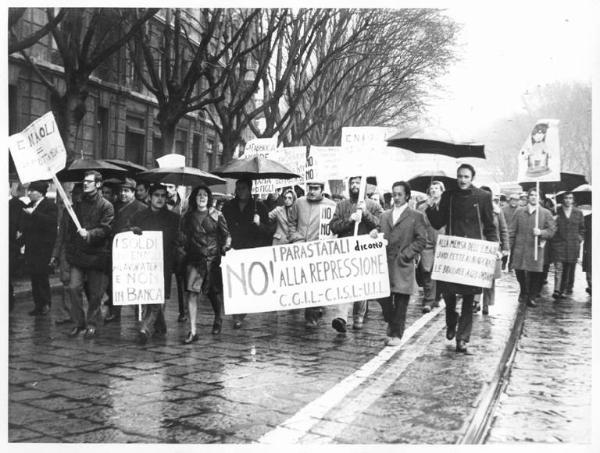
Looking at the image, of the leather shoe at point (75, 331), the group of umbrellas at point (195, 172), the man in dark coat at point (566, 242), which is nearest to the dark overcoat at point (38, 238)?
the group of umbrellas at point (195, 172)

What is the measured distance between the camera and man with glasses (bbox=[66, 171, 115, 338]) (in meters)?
8.41

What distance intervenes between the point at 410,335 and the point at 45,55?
45.0ft

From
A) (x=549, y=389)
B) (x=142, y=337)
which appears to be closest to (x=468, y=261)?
(x=549, y=389)

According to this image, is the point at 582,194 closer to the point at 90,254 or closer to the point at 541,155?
the point at 541,155

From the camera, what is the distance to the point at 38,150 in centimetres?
754

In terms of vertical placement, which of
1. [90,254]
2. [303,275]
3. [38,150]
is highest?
[38,150]

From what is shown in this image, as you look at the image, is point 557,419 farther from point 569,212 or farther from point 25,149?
point 569,212

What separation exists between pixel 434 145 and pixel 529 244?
406 centimetres

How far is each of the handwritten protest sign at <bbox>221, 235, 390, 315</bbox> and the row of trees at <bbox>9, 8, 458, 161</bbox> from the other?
375cm

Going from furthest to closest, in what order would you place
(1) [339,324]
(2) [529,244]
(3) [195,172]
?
(2) [529,244], (3) [195,172], (1) [339,324]

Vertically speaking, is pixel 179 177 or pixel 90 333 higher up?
pixel 179 177

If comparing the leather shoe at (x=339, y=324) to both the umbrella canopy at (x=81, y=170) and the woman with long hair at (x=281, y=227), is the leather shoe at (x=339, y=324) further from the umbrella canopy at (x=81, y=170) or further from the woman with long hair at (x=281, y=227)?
the umbrella canopy at (x=81, y=170)

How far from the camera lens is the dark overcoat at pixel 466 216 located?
25.6ft

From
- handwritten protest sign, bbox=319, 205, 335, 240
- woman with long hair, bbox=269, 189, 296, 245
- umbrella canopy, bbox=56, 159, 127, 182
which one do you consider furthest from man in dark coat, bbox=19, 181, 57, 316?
handwritten protest sign, bbox=319, 205, 335, 240
